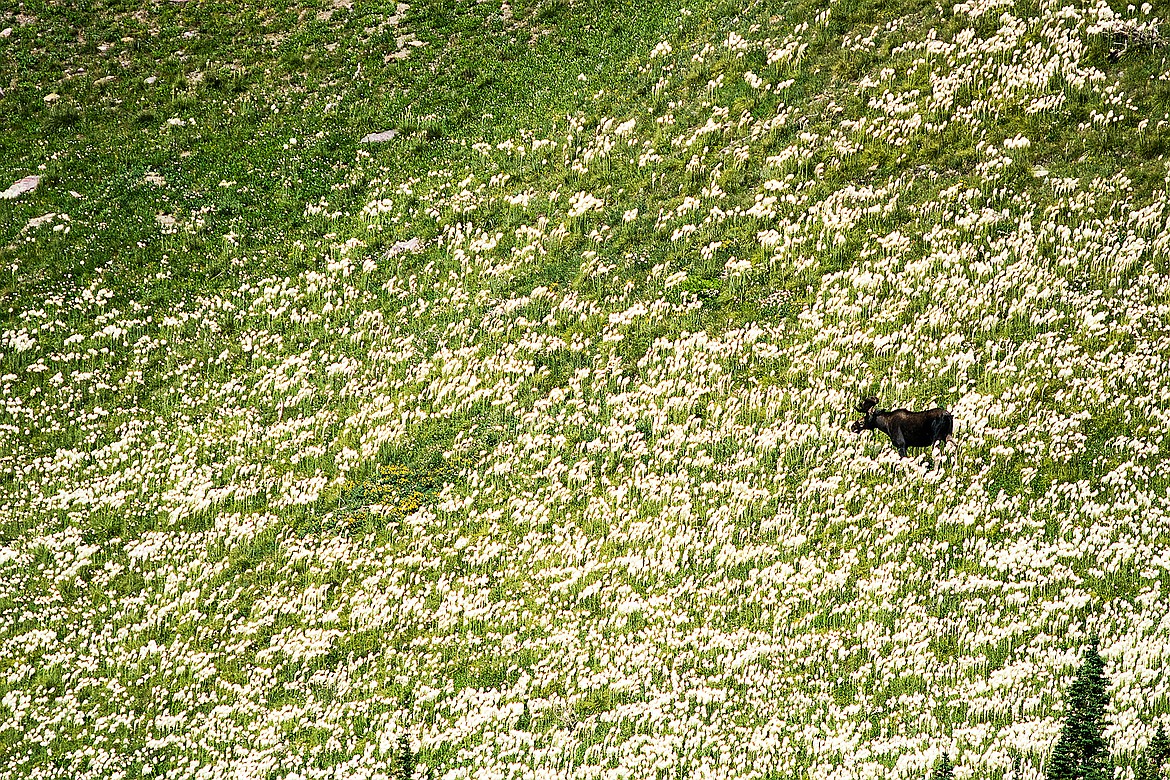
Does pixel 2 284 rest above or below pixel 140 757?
above

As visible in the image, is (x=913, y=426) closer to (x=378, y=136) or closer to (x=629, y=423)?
(x=629, y=423)

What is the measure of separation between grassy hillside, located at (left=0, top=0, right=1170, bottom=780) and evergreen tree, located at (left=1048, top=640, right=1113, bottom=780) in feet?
0.82

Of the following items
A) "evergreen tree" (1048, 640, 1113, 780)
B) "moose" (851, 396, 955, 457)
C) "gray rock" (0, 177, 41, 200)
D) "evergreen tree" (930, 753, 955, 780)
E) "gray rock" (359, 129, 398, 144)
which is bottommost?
"evergreen tree" (930, 753, 955, 780)

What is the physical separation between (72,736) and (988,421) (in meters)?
14.9

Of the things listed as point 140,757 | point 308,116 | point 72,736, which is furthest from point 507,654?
point 308,116

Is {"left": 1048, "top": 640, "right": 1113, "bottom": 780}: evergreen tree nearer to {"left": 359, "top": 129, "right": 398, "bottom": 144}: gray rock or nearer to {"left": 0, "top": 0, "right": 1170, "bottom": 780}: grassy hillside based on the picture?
{"left": 0, "top": 0, "right": 1170, "bottom": 780}: grassy hillside

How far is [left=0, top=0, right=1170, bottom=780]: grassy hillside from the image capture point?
12.8 m

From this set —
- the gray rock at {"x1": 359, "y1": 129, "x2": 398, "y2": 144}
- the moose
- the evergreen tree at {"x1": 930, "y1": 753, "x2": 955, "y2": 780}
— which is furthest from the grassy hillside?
the gray rock at {"x1": 359, "y1": 129, "x2": 398, "y2": 144}

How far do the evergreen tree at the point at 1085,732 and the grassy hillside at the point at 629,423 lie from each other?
0.25 metres

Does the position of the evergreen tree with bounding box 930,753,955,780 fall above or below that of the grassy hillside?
below

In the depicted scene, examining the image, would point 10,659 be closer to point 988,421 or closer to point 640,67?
point 988,421

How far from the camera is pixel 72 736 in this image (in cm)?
1372

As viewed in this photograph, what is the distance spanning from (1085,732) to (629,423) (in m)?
8.96

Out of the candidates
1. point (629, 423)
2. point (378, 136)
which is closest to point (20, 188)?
point (378, 136)
